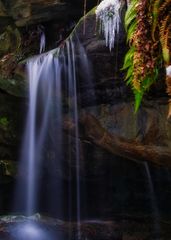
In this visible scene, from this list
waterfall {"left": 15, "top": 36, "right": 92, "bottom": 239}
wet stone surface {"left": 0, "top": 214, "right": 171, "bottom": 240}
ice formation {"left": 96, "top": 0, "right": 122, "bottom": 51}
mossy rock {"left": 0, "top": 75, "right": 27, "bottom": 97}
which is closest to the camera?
ice formation {"left": 96, "top": 0, "right": 122, "bottom": 51}

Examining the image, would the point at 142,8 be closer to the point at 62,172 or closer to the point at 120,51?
the point at 120,51

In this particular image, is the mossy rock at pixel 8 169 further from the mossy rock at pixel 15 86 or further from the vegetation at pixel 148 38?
the vegetation at pixel 148 38

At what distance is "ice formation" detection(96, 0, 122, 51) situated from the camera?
6789mm

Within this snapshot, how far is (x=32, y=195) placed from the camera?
9906 mm

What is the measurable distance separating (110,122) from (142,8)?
16.8 ft

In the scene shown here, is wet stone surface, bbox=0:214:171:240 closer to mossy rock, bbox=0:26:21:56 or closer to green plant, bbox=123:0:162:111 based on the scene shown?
mossy rock, bbox=0:26:21:56

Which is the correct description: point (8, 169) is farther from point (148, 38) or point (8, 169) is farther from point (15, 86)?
point (148, 38)

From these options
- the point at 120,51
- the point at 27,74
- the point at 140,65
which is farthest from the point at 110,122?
the point at 140,65

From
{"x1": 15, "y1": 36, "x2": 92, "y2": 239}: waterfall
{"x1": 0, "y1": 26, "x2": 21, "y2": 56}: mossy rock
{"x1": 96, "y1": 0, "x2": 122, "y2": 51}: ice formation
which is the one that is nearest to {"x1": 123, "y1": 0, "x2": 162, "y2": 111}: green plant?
{"x1": 96, "y1": 0, "x2": 122, "y2": 51}: ice formation

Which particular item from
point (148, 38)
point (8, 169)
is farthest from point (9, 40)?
point (148, 38)

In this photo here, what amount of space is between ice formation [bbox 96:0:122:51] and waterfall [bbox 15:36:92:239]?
0.66 m

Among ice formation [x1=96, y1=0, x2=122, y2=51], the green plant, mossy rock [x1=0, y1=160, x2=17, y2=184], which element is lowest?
mossy rock [x1=0, y1=160, x2=17, y2=184]

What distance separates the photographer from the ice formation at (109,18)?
22.3 ft

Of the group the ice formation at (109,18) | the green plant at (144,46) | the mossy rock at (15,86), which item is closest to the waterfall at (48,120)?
the mossy rock at (15,86)
